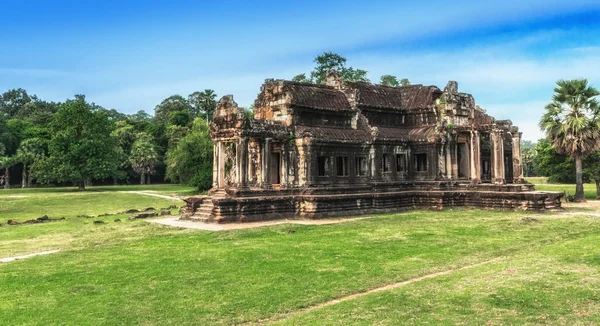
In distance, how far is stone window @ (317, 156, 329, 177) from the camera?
81.1 ft

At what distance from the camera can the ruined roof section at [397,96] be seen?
27891mm

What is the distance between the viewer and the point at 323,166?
2483 cm

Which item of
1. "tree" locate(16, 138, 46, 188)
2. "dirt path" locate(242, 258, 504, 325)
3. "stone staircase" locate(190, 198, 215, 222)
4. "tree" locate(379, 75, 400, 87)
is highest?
"tree" locate(379, 75, 400, 87)

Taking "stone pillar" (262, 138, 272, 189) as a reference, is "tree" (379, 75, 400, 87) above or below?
above

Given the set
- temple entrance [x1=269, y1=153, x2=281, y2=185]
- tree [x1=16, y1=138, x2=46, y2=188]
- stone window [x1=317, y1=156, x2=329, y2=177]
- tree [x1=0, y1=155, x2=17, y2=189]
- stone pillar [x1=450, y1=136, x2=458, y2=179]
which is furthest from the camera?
tree [x1=16, y1=138, x2=46, y2=188]

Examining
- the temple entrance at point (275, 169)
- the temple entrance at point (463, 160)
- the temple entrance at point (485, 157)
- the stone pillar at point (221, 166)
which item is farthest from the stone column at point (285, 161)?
the temple entrance at point (485, 157)

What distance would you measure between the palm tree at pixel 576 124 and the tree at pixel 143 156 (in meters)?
50.7

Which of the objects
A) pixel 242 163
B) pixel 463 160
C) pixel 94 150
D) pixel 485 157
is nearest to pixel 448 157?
pixel 463 160

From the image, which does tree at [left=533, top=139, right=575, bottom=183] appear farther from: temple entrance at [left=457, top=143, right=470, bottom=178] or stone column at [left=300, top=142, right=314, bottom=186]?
stone column at [left=300, top=142, right=314, bottom=186]

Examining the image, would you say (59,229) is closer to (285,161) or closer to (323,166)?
(285,161)

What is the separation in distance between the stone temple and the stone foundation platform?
49 millimetres

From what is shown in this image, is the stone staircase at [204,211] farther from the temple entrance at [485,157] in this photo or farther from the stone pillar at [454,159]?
the temple entrance at [485,157]

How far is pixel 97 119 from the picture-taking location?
55969 mm

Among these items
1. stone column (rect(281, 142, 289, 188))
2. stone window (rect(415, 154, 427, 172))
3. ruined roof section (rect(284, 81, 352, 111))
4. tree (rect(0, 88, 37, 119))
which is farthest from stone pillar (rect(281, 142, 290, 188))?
tree (rect(0, 88, 37, 119))
